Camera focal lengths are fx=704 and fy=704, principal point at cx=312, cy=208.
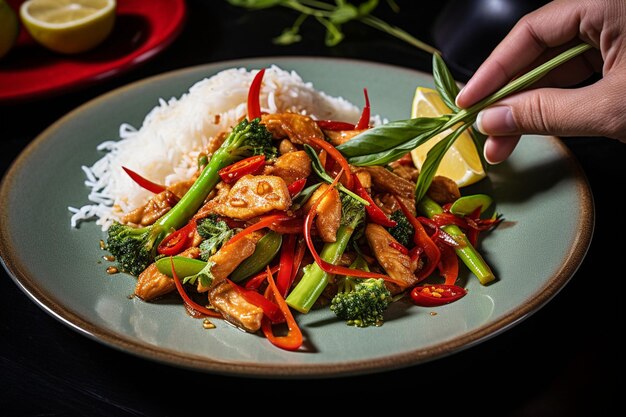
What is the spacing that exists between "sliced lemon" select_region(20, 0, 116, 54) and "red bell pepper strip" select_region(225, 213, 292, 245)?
2547mm

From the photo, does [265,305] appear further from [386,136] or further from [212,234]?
[386,136]

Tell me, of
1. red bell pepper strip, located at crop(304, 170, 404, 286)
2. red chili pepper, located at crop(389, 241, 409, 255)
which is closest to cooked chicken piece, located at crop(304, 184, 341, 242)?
red bell pepper strip, located at crop(304, 170, 404, 286)

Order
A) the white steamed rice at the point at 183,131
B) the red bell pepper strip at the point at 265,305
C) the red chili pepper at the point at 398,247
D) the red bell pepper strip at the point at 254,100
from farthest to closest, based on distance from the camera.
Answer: the white steamed rice at the point at 183,131, the red bell pepper strip at the point at 254,100, the red chili pepper at the point at 398,247, the red bell pepper strip at the point at 265,305

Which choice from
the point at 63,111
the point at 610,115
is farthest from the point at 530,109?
the point at 63,111

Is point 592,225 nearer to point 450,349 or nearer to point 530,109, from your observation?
point 530,109

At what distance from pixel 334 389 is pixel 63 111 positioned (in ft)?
9.05

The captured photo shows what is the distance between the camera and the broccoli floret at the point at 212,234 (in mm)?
2650

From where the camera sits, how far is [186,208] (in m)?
2.88

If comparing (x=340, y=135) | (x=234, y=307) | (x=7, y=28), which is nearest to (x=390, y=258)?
(x=234, y=307)

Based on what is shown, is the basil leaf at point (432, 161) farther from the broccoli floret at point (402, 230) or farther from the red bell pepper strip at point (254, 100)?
the red bell pepper strip at point (254, 100)

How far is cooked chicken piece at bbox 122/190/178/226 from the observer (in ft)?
9.89

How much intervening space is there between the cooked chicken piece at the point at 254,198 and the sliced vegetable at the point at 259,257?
4.3 inches

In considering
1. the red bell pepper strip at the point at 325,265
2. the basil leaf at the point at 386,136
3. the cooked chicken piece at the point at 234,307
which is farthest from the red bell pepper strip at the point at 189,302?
the basil leaf at the point at 386,136

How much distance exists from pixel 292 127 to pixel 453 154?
83 centimetres
